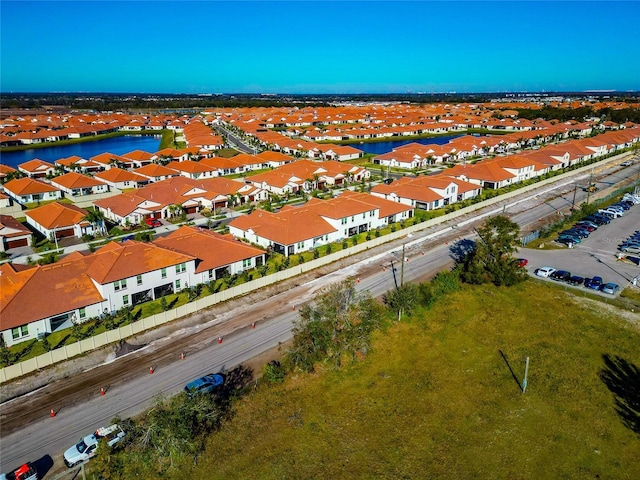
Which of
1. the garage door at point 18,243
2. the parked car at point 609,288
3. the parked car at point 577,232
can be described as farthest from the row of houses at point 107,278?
the parked car at point 577,232

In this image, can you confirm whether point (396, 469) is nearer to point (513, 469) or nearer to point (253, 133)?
point (513, 469)

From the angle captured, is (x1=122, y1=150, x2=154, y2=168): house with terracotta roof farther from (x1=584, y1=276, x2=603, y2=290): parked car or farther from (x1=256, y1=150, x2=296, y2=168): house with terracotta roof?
(x1=584, y1=276, x2=603, y2=290): parked car

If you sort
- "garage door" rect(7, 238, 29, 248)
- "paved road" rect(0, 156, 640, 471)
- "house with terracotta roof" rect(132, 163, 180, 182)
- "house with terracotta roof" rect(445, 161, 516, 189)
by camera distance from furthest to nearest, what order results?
1. "house with terracotta roof" rect(132, 163, 180, 182)
2. "house with terracotta roof" rect(445, 161, 516, 189)
3. "garage door" rect(7, 238, 29, 248)
4. "paved road" rect(0, 156, 640, 471)

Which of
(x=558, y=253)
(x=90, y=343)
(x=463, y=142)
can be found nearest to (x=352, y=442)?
(x=90, y=343)

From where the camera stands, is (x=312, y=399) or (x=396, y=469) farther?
(x=312, y=399)

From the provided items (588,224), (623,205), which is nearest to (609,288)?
(588,224)

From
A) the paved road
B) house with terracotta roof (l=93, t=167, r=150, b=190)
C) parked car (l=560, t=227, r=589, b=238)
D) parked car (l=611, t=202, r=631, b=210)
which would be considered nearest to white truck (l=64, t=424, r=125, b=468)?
the paved road

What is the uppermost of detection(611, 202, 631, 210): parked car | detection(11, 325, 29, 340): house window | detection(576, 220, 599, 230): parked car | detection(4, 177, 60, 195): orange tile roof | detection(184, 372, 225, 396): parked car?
detection(4, 177, 60, 195): orange tile roof
